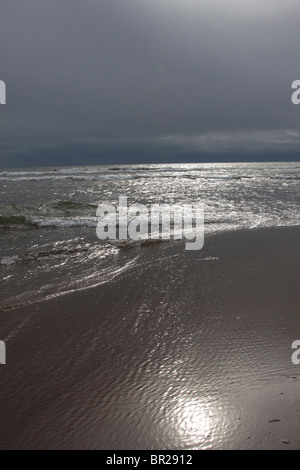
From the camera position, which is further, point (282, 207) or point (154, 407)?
point (282, 207)

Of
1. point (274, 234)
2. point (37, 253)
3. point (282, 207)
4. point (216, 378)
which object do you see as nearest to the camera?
point (216, 378)

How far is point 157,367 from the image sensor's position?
255cm

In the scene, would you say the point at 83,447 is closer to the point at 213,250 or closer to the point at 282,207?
the point at 213,250

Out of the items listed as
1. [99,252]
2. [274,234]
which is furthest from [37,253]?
[274,234]

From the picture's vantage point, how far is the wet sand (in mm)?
1930

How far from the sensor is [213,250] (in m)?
6.04

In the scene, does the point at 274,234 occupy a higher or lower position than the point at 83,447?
higher

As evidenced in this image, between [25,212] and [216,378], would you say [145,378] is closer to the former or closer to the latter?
[216,378]

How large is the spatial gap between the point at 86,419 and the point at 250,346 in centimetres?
150

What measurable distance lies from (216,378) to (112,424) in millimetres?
830

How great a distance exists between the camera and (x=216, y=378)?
238cm

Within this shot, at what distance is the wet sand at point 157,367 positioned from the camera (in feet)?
6.33
